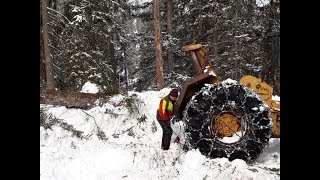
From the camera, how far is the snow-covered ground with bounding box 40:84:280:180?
20.6 ft

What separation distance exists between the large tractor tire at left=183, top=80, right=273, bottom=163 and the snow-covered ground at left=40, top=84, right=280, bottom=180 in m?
0.23

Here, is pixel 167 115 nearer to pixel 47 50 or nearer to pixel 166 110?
pixel 166 110

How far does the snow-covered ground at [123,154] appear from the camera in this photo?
6.28 m

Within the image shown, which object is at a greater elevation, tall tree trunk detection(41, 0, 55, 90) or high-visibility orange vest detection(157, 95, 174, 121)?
tall tree trunk detection(41, 0, 55, 90)

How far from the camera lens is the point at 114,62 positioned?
26812mm

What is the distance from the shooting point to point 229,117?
23.0 ft

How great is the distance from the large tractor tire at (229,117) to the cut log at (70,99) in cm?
451

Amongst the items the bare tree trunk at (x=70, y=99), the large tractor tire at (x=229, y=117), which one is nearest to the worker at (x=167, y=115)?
the large tractor tire at (x=229, y=117)

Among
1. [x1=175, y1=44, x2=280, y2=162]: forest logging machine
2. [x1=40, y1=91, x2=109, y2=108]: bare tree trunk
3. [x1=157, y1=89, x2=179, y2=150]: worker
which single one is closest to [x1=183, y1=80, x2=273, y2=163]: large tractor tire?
[x1=175, y1=44, x2=280, y2=162]: forest logging machine

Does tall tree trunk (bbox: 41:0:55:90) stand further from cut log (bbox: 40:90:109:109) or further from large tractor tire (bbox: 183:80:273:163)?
large tractor tire (bbox: 183:80:273:163)

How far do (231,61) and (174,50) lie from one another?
366 centimetres
